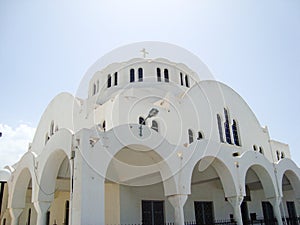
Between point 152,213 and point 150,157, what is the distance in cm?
471

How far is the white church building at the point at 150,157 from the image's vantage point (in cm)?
930

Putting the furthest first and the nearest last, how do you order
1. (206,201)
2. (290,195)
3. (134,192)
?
(290,195) < (206,201) < (134,192)

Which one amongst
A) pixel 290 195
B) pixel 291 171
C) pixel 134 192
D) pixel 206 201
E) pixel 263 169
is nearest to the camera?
pixel 134 192

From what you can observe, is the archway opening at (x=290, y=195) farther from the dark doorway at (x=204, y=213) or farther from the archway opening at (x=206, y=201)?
the dark doorway at (x=204, y=213)

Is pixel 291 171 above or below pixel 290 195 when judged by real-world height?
above

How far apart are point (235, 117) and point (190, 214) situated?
6.71 m

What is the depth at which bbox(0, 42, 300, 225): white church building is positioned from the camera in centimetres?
930

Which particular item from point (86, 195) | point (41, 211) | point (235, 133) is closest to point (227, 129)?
point (235, 133)

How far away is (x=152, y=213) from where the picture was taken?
1402 cm

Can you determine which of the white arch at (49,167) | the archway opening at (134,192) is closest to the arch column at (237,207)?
the archway opening at (134,192)

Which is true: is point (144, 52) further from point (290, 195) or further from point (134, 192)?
point (290, 195)

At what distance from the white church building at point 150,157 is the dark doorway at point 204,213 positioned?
0.06m

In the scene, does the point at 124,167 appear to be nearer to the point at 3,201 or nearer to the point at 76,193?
the point at 76,193

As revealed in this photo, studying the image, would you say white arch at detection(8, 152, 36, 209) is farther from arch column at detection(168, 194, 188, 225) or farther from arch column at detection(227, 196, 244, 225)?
arch column at detection(227, 196, 244, 225)
